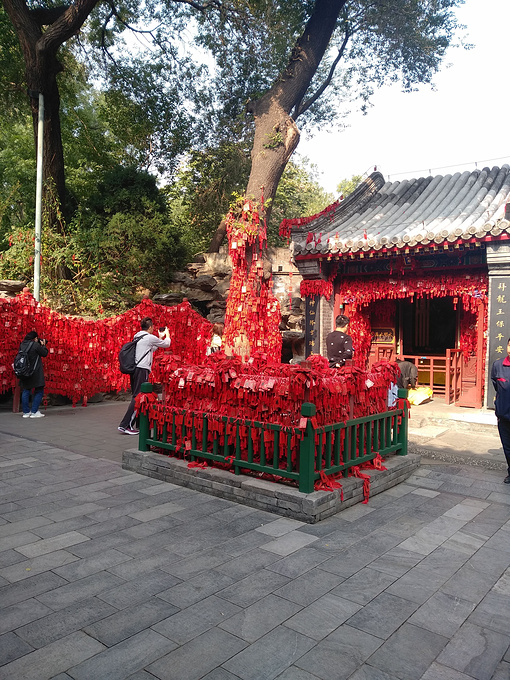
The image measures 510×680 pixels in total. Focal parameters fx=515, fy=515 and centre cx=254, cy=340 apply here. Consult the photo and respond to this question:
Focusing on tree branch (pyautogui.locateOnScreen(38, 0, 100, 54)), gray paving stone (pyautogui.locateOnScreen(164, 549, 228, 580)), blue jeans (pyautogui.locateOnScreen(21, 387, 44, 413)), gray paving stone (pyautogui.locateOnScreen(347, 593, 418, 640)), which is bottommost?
gray paving stone (pyautogui.locateOnScreen(347, 593, 418, 640))

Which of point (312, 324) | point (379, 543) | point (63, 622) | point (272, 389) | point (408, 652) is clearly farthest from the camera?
point (312, 324)

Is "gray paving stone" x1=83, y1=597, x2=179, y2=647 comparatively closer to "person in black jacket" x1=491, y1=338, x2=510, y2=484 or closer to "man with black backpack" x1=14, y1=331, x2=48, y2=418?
"person in black jacket" x1=491, y1=338, x2=510, y2=484

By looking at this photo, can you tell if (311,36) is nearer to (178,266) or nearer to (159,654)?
(178,266)

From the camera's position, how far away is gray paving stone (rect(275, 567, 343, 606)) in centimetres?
295

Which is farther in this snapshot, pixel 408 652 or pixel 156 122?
pixel 156 122

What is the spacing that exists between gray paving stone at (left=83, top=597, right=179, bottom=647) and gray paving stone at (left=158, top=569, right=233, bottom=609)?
6 centimetres

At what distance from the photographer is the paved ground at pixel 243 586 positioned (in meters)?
2.38

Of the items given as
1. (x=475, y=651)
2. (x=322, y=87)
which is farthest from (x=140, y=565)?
(x=322, y=87)

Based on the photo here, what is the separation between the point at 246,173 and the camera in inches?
→ 722

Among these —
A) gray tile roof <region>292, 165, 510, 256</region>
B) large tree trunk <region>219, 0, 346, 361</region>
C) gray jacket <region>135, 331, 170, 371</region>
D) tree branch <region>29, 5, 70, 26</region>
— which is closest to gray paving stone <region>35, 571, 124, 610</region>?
gray jacket <region>135, 331, 170, 371</region>

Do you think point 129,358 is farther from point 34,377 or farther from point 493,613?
point 493,613

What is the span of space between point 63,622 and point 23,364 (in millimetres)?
6637

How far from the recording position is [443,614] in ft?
9.23

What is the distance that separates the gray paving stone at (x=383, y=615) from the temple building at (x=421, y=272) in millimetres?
7139
